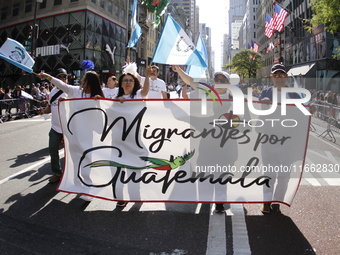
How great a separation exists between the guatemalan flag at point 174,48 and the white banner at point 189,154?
5.56 feet

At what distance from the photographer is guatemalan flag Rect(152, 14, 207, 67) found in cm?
545

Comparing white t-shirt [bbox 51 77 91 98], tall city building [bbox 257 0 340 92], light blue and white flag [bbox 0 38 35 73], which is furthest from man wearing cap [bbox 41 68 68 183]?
tall city building [bbox 257 0 340 92]

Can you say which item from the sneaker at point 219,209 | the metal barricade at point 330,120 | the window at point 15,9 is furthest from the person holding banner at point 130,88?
the window at point 15,9

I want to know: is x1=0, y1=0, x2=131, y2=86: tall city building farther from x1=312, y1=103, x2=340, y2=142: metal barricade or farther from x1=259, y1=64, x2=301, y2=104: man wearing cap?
x1=259, y1=64, x2=301, y2=104: man wearing cap

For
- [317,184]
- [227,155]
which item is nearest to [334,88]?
[317,184]

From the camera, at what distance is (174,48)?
5523mm

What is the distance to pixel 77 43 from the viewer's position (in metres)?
34.0

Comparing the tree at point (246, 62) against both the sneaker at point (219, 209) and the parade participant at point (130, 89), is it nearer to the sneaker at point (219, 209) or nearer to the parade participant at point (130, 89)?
the parade participant at point (130, 89)

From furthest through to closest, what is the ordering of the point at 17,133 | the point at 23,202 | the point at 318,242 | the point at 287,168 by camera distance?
the point at 17,133 → the point at 23,202 → the point at 287,168 → the point at 318,242

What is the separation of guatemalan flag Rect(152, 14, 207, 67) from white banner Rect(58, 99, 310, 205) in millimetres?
1696

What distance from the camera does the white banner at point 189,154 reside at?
382 cm

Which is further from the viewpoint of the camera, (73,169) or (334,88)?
(334,88)

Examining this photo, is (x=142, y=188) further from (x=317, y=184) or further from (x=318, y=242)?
(x=317, y=184)

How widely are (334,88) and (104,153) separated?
28524 mm
